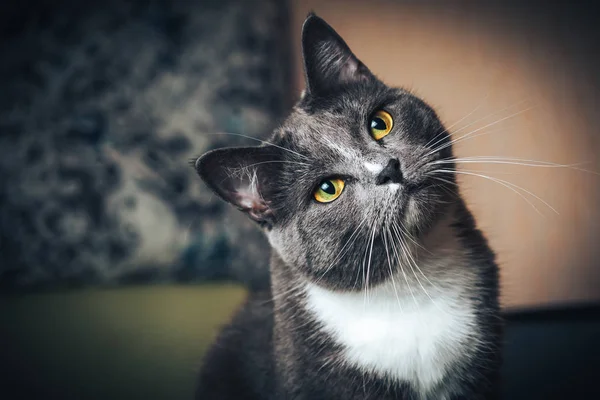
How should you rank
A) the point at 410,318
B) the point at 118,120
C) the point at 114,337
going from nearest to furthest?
the point at 410,318 < the point at 114,337 < the point at 118,120

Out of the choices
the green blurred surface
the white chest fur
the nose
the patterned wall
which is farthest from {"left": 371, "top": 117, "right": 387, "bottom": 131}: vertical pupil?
the patterned wall

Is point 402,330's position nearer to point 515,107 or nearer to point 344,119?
point 344,119

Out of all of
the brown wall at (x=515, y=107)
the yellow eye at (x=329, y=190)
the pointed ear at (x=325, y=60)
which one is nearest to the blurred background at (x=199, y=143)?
the brown wall at (x=515, y=107)

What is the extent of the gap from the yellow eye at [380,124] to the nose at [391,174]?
116mm

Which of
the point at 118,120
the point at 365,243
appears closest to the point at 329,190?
the point at 365,243

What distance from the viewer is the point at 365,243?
0.93m

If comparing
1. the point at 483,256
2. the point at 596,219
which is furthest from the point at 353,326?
the point at 596,219

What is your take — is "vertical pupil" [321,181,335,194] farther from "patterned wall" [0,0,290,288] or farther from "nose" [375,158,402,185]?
"patterned wall" [0,0,290,288]

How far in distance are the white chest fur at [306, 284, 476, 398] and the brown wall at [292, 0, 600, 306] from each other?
29.9 inches

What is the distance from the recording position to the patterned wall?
1.86m

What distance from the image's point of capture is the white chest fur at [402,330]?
958 mm

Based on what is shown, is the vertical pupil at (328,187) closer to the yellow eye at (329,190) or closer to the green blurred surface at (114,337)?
the yellow eye at (329,190)

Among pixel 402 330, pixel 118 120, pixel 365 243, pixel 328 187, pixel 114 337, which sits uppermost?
pixel 118 120

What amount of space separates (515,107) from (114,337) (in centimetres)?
158
